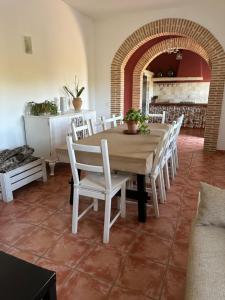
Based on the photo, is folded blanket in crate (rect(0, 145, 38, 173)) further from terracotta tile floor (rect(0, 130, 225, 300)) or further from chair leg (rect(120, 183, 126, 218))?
chair leg (rect(120, 183, 126, 218))

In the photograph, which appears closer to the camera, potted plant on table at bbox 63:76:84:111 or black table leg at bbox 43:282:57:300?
black table leg at bbox 43:282:57:300

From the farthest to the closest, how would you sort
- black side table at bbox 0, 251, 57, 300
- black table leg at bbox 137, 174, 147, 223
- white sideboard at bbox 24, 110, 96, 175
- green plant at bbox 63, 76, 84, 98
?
1. green plant at bbox 63, 76, 84, 98
2. white sideboard at bbox 24, 110, 96, 175
3. black table leg at bbox 137, 174, 147, 223
4. black side table at bbox 0, 251, 57, 300

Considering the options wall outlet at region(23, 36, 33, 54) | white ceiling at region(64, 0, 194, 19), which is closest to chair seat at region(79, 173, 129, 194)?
wall outlet at region(23, 36, 33, 54)

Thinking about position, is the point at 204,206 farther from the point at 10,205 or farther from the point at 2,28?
the point at 2,28

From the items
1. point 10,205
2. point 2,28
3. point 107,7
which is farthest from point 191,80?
point 10,205

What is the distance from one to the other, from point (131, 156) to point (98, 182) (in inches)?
15.1

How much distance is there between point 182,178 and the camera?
333cm

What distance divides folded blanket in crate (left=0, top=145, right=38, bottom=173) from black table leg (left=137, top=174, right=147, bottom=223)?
5.22ft

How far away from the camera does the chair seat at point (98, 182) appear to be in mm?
1961

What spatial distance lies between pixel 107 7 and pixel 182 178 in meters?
3.60

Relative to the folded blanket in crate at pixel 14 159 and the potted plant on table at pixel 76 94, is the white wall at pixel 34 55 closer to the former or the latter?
the potted plant on table at pixel 76 94

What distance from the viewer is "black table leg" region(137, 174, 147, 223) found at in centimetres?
219

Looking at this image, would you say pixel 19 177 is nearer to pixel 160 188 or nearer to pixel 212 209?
pixel 160 188

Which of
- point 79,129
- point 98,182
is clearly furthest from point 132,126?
point 98,182
